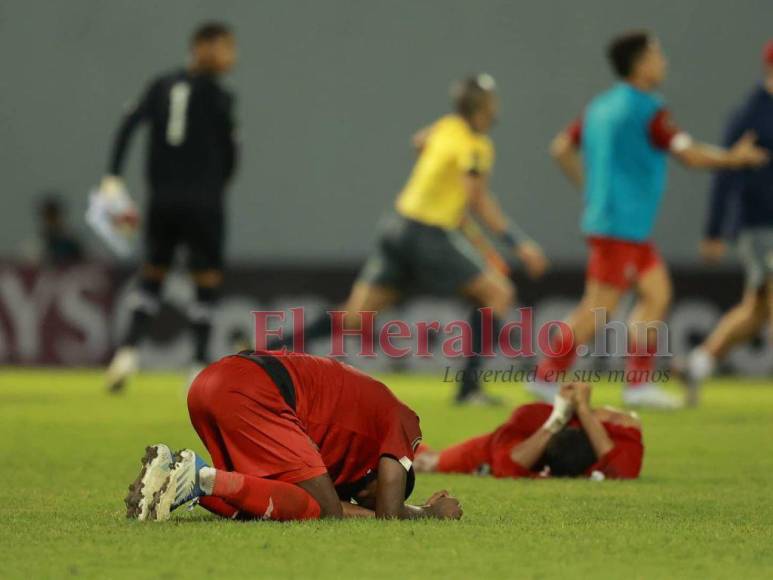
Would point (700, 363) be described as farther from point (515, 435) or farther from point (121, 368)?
point (515, 435)

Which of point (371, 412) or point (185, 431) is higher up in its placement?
point (371, 412)

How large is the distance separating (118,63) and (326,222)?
3047 mm

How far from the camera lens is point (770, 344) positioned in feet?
53.1

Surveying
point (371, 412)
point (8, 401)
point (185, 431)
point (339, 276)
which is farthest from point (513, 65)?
point (371, 412)

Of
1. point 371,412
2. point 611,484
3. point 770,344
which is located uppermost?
point 371,412

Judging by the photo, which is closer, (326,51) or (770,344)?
(770,344)

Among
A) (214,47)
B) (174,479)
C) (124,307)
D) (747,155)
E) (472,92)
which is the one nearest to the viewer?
(174,479)

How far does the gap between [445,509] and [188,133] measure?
7.43 metres

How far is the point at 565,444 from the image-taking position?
725 cm

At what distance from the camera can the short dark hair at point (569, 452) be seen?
23.7ft

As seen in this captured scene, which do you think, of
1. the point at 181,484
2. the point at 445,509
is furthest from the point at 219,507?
the point at 445,509

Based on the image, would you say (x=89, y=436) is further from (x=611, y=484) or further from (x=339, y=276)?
(x=339, y=276)

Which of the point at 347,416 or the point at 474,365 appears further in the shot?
the point at 474,365

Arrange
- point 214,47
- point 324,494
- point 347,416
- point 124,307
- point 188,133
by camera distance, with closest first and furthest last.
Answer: point 324,494, point 347,416, point 214,47, point 188,133, point 124,307
